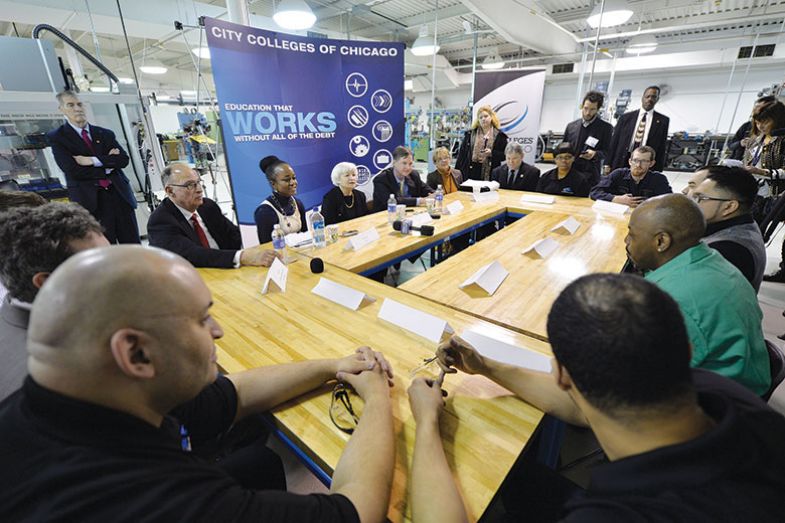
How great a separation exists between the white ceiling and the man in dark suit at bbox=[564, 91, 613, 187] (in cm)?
218

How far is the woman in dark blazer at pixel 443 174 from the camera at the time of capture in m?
4.37

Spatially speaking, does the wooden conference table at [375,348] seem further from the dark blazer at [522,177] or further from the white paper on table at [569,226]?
the dark blazer at [522,177]

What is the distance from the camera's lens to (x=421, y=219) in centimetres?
307

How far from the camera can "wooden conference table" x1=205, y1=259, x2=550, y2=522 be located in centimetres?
87

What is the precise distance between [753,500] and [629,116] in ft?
18.6

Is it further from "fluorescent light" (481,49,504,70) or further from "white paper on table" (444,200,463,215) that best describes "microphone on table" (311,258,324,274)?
"fluorescent light" (481,49,504,70)

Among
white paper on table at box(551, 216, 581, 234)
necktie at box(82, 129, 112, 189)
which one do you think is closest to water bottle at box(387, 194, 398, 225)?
white paper on table at box(551, 216, 581, 234)

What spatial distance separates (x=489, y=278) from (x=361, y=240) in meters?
1.04

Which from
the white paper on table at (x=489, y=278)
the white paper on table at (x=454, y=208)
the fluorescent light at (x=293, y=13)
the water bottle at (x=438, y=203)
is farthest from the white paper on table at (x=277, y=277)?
the fluorescent light at (x=293, y=13)

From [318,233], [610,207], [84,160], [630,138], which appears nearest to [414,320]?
[318,233]

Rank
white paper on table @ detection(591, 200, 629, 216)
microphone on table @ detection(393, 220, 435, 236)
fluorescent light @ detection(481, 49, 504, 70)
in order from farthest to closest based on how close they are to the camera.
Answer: fluorescent light @ detection(481, 49, 504, 70) → white paper on table @ detection(591, 200, 629, 216) → microphone on table @ detection(393, 220, 435, 236)

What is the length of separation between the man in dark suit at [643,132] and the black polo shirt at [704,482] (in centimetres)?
511

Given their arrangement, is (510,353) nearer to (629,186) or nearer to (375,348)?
(375,348)

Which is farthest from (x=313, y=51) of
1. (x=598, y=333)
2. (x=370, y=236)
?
(x=598, y=333)
